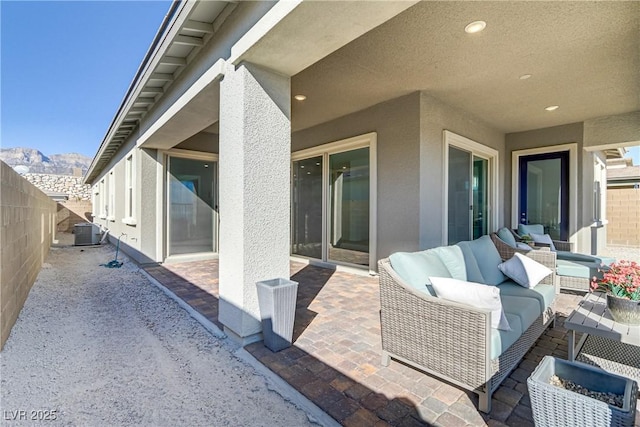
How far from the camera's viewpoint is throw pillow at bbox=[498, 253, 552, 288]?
3.18 m

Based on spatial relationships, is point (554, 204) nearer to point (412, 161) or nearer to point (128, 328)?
point (412, 161)

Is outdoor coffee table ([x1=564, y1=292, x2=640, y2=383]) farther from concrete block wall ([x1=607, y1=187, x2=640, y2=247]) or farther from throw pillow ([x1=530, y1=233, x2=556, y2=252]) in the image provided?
concrete block wall ([x1=607, y1=187, x2=640, y2=247])

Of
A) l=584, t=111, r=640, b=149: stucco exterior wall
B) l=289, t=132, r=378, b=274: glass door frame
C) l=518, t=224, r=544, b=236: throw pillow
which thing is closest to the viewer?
l=289, t=132, r=378, b=274: glass door frame

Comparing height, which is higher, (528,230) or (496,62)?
(496,62)

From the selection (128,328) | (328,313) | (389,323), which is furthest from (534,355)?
(128,328)

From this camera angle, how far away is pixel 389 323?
2.36m

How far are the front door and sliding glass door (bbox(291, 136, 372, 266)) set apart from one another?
13.6ft

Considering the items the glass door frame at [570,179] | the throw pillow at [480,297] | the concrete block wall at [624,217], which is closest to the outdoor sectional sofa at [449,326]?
the throw pillow at [480,297]

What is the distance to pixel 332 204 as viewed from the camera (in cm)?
651

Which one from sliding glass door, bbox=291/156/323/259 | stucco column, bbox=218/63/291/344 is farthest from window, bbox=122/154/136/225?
stucco column, bbox=218/63/291/344

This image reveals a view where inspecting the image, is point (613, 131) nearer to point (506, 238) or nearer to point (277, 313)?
point (506, 238)

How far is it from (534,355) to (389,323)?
1.43 metres

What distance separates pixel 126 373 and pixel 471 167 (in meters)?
6.31

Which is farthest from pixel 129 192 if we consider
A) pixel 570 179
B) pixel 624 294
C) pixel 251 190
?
pixel 570 179
